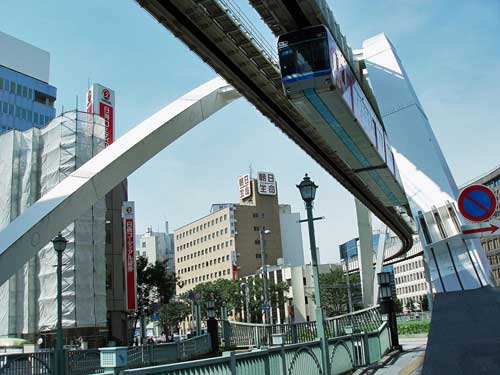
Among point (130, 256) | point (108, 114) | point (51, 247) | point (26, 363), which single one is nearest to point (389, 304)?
point (26, 363)

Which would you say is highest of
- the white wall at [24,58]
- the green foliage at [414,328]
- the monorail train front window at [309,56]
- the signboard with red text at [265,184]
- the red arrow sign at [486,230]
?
the white wall at [24,58]

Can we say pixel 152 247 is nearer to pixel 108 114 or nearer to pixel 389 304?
pixel 108 114

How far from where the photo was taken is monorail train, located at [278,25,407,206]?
57.2ft

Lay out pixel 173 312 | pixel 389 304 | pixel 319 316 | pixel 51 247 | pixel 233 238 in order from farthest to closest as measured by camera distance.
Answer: pixel 233 238, pixel 173 312, pixel 51 247, pixel 389 304, pixel 319 316

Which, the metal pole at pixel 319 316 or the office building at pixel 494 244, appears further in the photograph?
the office building at pixel 494 244

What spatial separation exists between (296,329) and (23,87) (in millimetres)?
76957

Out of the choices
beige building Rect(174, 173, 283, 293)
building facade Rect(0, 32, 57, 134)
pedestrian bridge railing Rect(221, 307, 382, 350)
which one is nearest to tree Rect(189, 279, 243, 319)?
beige building Rect(174, 173, 283, 293)

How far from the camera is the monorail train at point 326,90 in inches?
686

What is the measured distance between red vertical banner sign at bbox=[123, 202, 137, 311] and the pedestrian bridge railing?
36.5 ft

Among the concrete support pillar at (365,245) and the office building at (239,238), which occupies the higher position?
the office building at (239,238)

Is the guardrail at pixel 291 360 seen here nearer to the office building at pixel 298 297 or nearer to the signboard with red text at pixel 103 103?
the signboard with red text at pixel 103 103

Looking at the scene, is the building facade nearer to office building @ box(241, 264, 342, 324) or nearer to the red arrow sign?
office building @ box(241, 264, 342, 324)

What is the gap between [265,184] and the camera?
144m

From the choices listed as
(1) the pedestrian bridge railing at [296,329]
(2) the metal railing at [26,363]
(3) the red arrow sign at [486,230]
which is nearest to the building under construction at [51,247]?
(1) the pedestrian bridge railing at [296,329]
